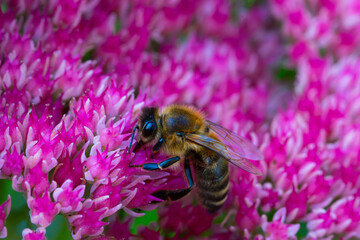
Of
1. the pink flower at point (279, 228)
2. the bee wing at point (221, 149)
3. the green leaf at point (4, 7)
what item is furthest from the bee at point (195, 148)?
the green leaf at point (4, 7)

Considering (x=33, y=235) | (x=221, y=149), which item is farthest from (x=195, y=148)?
(x=33, y=235)

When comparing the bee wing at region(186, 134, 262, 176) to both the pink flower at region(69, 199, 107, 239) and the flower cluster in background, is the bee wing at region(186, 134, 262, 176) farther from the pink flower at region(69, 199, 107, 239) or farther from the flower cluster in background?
the pink flower at region(69, 199, 107, 239)

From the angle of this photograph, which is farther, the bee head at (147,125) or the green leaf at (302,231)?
the green leaf at (302,231)

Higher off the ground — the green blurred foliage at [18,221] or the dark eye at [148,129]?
the dark eye at [148,129]

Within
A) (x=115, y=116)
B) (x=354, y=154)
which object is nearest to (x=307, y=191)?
(x=354, y=154)

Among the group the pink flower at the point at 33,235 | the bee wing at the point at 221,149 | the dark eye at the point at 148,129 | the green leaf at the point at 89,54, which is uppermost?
the green leaf at the point at 89,54

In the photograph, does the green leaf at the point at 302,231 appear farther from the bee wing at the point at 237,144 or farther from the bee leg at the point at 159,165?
the bee leg at the point at 159,165

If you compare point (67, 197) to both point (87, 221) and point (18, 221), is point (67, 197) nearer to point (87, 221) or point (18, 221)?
point (87, 221)
